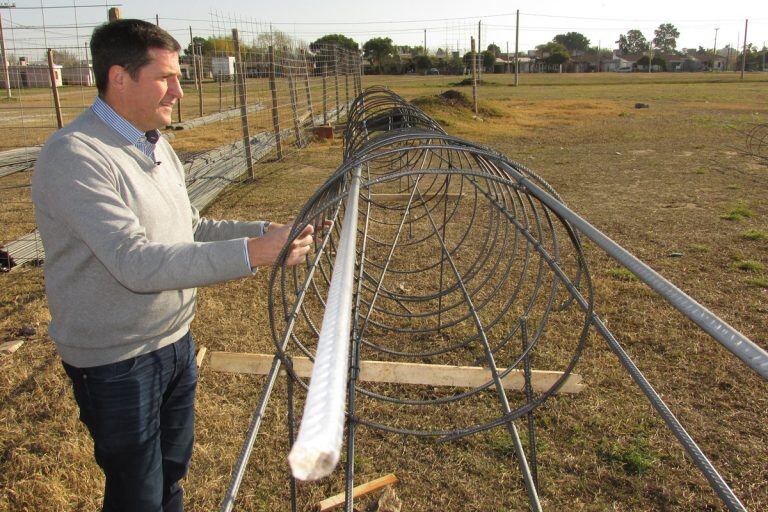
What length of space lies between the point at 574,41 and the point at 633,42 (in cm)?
1670

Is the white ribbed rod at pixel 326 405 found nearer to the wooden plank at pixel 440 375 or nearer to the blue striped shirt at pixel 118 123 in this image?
the blue striped shirt at pixel 118 123

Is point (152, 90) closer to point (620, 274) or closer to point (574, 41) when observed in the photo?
point (620, 274)

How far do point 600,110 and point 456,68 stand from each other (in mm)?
43150

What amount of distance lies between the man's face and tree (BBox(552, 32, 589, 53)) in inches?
4717

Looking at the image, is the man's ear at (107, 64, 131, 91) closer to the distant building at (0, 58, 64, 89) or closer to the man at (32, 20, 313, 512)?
the man at (32, 20, 313, 512)

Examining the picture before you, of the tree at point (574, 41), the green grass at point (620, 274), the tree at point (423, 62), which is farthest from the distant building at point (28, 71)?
the tree at point (574, 41)

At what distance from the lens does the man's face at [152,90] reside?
66.7 inches

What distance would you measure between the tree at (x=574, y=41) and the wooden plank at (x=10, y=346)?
119 m

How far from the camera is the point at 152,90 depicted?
1719mm

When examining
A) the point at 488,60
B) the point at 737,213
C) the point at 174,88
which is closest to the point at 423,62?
the point at 488,60

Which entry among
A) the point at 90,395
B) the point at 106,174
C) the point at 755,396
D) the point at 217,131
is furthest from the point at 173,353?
the point at 217,131

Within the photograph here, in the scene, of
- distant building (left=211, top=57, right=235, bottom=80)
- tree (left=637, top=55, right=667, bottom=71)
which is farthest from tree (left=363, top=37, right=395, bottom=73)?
distant building (left=211, top=57, right=235, bottom=80)

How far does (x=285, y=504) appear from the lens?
254 cm

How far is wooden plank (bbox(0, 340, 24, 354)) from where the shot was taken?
144 inches
